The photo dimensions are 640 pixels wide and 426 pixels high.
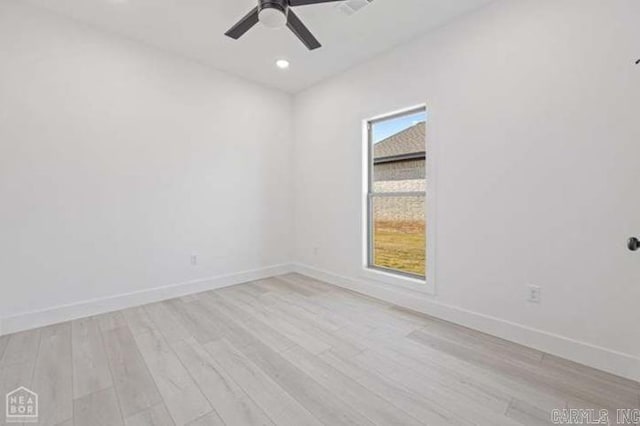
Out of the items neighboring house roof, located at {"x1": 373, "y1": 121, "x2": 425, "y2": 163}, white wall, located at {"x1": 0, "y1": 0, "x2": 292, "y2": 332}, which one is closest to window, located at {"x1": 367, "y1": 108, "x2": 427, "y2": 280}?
neighboring house roof, located at {"x1": 373, "y1": 121, "x2": 425, "y2": 163}

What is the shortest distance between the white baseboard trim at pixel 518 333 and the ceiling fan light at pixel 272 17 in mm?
2667

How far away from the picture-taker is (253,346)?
2.19 metres

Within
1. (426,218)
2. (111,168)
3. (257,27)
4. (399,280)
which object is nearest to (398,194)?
(426,218)

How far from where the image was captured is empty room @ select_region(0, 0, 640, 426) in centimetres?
174

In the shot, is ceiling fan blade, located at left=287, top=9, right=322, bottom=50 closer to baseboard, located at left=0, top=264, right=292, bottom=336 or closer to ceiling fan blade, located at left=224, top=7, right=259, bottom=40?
ceiling fan blade, located at left=224, top=7, right=259, bottom=40

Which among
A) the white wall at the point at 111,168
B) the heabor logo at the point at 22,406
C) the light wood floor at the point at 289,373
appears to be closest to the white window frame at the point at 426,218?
the light wood floor at the point at 289,373

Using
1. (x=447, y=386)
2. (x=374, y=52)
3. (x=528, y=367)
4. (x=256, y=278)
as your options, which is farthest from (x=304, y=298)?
(x=374, y=52)

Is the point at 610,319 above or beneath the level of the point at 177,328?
above

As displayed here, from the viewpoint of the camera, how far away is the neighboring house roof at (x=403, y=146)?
3008mm

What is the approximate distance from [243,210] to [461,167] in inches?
107

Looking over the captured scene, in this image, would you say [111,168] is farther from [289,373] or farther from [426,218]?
[426,218]

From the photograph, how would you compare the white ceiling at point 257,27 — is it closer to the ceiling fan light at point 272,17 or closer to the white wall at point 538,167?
the white wall at point 538,167

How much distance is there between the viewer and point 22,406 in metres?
1.55

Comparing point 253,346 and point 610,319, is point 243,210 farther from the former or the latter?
point 610,319
